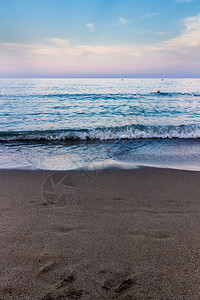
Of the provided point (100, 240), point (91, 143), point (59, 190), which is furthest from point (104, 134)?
point (100, 240)

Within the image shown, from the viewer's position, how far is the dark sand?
5.43 ft

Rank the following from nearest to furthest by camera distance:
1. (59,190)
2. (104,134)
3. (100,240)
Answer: (100,240), (59,190), (104,134)

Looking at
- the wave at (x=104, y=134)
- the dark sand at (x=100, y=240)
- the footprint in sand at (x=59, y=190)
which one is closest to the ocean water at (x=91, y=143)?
the wave at (x=104, y=134)

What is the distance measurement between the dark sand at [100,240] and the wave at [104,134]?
507cm

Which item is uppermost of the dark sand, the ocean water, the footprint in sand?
the ocean water

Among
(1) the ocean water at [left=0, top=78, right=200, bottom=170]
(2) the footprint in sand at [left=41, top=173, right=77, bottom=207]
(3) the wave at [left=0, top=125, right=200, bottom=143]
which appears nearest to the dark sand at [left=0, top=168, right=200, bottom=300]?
(2) the footprint in sand at [left=41, top=173, right=77, bottom=207]

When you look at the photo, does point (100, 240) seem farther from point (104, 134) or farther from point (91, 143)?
point (104, 134)

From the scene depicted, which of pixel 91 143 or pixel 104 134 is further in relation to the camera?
pixel 104 134

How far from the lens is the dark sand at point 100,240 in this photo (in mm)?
1656

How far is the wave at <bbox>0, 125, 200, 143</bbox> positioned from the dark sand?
5065mm

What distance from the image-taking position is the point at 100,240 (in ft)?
7.28

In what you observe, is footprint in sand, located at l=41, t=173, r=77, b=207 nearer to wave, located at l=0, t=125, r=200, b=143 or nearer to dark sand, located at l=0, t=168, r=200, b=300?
dark sand, located at l=0, t=168, r=200, b=300

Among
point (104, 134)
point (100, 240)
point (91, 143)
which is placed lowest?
point (100, 240)

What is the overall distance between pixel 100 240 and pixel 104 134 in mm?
7126
